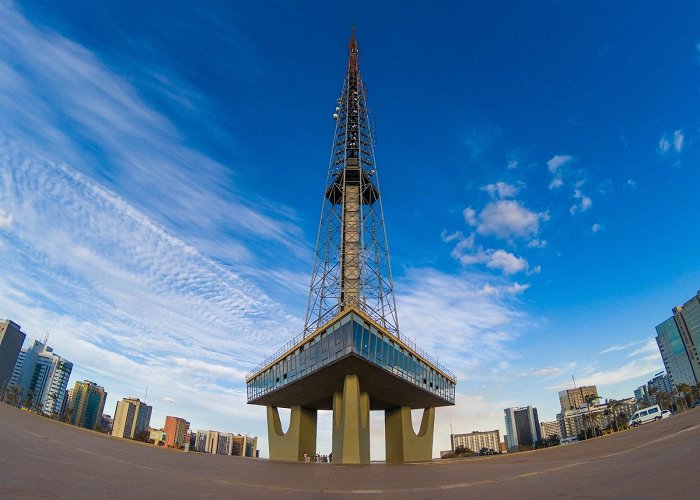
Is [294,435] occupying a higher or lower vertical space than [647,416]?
lower

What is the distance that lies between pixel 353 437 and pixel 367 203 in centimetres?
4019

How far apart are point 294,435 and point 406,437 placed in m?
15.2

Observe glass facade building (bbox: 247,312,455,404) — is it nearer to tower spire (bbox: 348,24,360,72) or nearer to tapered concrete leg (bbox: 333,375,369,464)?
tapered concrete leg (bbox: 333,375,369,464)

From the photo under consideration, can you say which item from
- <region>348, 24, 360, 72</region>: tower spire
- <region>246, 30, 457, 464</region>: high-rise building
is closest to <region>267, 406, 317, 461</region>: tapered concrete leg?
<region>246, 30, 457, 464</region>: high-rise building

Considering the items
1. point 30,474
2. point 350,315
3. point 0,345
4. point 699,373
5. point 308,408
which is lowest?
point 30,474

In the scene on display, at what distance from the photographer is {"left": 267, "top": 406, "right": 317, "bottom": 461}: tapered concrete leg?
172ft

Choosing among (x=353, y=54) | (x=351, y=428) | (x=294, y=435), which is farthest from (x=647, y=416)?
(x=353, y=54)

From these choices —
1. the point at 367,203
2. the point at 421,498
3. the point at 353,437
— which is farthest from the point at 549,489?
the point at 367,203

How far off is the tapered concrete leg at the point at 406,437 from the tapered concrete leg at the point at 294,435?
10.7 m

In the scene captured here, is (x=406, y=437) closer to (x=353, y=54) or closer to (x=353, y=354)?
(x=353, y=354)

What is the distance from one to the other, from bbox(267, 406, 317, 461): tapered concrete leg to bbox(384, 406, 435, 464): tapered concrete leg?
10.7 meters

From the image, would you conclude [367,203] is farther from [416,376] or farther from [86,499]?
[86,499]

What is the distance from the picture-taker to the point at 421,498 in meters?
7.04

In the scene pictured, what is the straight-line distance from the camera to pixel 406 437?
5347cm
